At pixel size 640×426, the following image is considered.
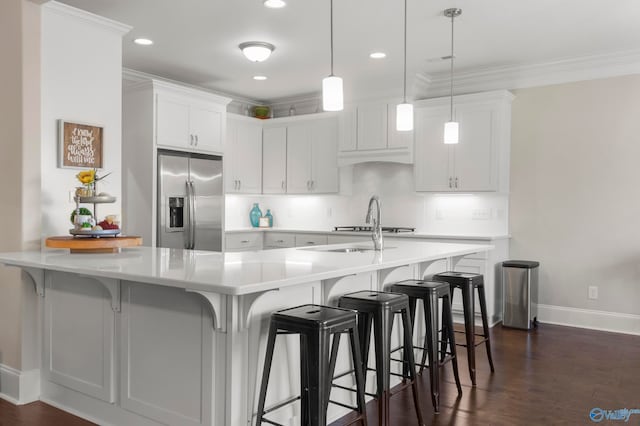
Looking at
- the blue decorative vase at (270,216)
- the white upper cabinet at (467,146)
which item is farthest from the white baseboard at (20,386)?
the blue decorative vase at (270,216)

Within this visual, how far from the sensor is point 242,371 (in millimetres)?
2326

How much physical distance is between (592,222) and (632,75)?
1.46 m

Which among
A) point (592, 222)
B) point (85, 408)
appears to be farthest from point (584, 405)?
point (85, 408)

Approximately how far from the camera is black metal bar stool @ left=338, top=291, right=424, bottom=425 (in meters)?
2.60

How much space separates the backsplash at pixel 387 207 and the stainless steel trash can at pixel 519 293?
21.6 inches

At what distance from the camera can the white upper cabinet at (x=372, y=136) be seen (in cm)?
582

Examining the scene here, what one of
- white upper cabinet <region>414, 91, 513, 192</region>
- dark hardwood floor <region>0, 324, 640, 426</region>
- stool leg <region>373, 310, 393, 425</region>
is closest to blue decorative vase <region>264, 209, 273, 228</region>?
white upper cabinet <region>414, 91, 513, 192</region>

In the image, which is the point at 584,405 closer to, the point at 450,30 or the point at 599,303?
the point at 599,303

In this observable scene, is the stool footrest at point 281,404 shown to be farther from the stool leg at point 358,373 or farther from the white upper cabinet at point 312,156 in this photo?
the white upper cabinet at point 312,156

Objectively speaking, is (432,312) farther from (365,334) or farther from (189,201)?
(189,201)

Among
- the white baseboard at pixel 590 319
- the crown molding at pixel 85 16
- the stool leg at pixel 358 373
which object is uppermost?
the crown molding at pixel 85 16

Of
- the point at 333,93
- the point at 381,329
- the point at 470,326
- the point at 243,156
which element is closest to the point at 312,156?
the point at 243,156

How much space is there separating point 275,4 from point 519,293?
3534mm

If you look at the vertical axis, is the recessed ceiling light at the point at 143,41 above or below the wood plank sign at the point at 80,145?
above
